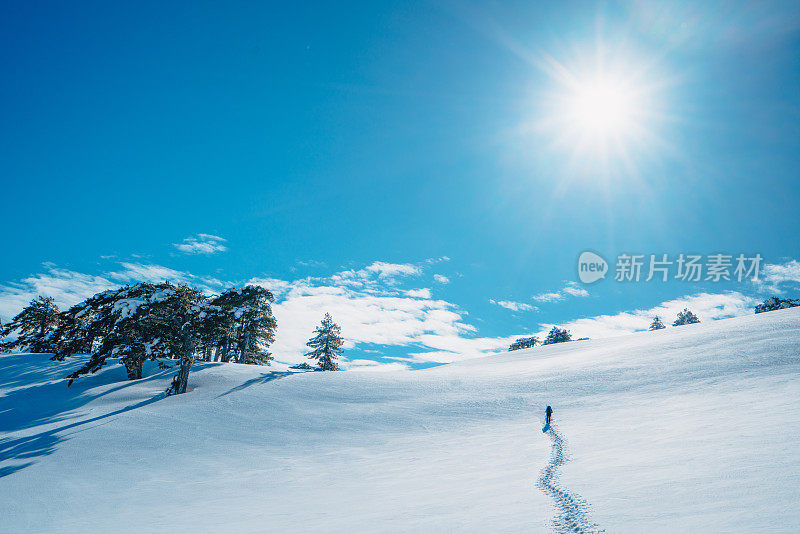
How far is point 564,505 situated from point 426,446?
36.7 ft

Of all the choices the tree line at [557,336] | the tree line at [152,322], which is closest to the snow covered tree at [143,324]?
the tree line at [152,322]

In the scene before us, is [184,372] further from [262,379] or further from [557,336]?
[557,336]

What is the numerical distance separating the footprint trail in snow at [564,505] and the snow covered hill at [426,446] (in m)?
0.08

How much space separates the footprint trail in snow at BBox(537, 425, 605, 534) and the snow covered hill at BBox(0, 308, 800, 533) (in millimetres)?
79

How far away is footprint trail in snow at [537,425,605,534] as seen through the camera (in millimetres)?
7793

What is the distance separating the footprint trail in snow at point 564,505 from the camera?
307 inches

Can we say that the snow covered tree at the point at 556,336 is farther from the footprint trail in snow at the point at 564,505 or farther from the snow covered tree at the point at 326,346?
the footprint trail in snow at the point at 564,505

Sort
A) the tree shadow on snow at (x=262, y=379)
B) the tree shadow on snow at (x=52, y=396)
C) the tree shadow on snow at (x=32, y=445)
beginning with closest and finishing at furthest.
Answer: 1. the tree shadow on snow at (x=32, y=445)
2. the tree shadow on snow at (x=52, y=396)
3. the tree shadow on snow at (x=262, y=379)

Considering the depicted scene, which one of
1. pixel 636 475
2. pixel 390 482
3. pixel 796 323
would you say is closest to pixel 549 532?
pixel 636 475

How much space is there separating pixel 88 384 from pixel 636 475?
35.7 m

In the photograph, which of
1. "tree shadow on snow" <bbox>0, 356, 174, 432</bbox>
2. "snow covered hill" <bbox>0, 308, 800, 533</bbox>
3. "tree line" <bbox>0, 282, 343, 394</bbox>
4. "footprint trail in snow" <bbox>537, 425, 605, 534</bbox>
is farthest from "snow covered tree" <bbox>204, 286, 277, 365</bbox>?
"footprint trail in snow" <bbox>537, 425, 605, 534</bbox>

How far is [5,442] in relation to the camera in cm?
1966

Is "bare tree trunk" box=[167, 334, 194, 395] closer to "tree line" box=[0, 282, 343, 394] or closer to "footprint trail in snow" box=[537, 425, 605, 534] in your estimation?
"tree line" box=[0, 282, 343, 394]

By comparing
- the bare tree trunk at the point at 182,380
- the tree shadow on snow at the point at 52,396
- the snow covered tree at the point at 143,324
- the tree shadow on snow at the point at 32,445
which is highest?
the snow covered tree at the point at 143,324
